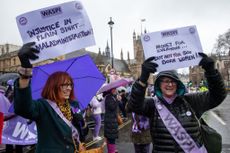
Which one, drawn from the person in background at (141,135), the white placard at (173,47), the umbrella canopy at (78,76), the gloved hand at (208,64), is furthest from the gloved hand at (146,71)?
the person in background at (141,135)

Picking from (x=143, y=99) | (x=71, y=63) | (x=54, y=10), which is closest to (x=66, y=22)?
(x=54, y=10)

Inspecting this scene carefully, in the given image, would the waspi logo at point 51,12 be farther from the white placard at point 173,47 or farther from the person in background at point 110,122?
the person in background at point 110,122

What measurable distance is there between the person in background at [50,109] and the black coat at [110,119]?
159 inches

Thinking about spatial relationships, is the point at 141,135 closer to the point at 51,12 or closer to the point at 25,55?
the point at 51,12

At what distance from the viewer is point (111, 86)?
23.3 feet

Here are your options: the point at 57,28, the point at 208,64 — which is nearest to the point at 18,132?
the point at 57,28

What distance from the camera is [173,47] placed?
3.39 m

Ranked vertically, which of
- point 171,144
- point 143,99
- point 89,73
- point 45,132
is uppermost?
point 89,73

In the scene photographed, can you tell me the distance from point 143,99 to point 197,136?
2.21 ft

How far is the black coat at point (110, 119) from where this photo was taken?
697 cm

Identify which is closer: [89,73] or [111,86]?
[89,73]

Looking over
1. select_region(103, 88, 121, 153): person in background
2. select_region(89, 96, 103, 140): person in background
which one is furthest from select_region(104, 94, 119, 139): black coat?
select_region(89, 96, 103, 140): person in background

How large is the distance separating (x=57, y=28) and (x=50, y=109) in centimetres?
113

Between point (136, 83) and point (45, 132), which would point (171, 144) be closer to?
point (136, 83)
